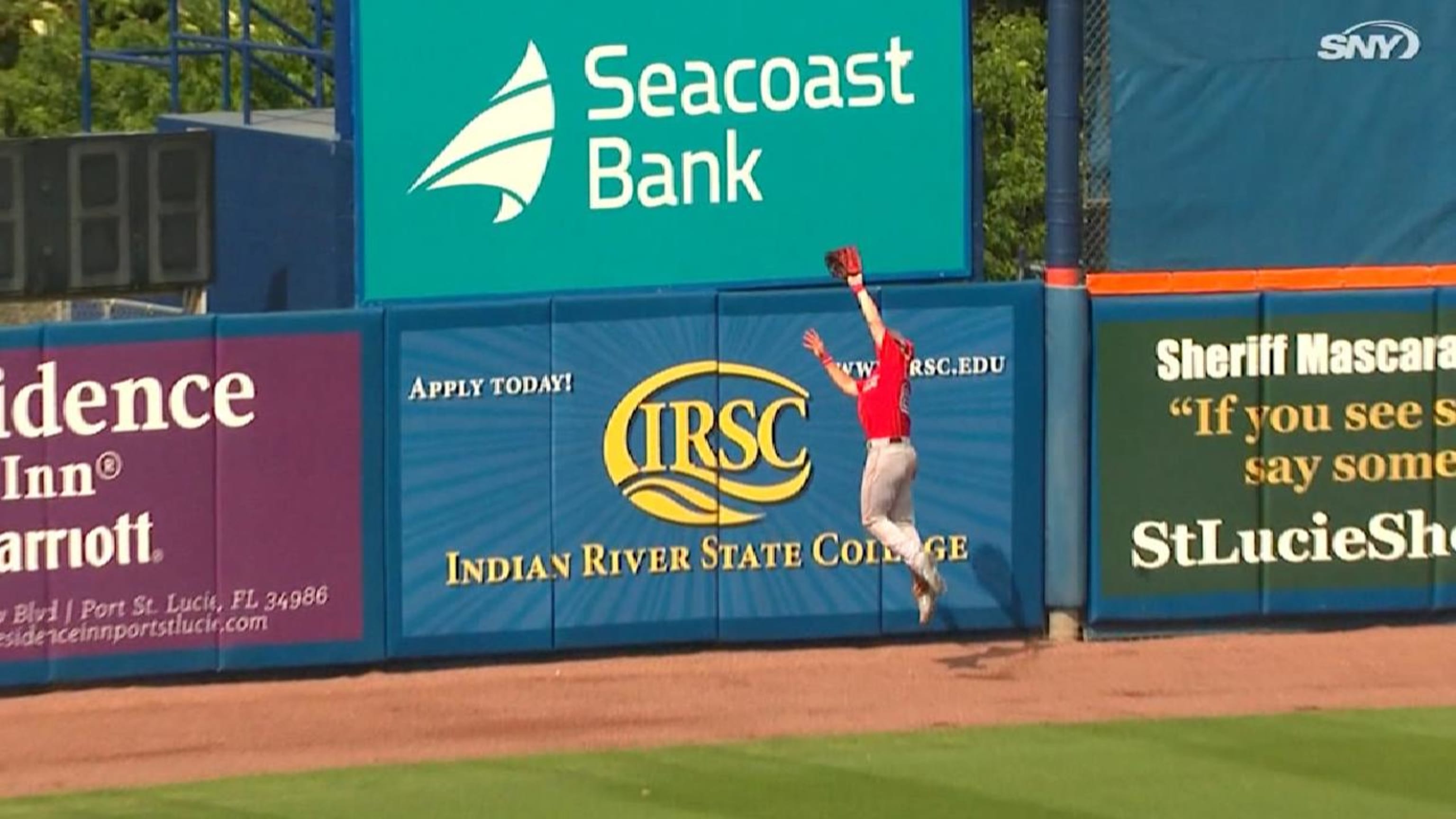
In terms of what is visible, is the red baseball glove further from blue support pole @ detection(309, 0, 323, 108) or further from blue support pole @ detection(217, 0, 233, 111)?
blue support pole @ detection(217, 0, 233, 111)

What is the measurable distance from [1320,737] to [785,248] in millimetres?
4162

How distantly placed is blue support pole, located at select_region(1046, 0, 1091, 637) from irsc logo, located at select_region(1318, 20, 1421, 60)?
1428mm

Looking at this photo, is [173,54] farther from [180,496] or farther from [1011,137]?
[180,496]

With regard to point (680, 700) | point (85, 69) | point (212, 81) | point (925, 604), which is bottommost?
point (680, 700)

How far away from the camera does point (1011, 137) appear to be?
71.8 ft

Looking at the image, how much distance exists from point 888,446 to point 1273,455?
2309 mm

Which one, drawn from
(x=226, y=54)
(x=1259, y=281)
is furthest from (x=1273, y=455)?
(x=226, y=54)

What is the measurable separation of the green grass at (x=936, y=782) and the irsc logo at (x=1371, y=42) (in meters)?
3.97

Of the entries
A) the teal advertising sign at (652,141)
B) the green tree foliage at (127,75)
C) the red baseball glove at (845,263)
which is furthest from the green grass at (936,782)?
the green tree foliage at (127,75)

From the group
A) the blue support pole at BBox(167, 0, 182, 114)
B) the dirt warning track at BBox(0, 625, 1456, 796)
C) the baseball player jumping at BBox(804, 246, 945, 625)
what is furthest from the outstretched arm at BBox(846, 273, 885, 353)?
the blue support pole at BBox(167, 0, 182, 114)

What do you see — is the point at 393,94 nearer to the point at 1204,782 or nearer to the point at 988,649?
the point at 988,649

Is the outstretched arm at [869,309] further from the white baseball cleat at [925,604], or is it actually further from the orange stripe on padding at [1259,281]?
the orange stripe on padding at [1259,281]

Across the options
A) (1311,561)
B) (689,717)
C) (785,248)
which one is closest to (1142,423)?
(1311,561)

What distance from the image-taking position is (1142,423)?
13.6m
